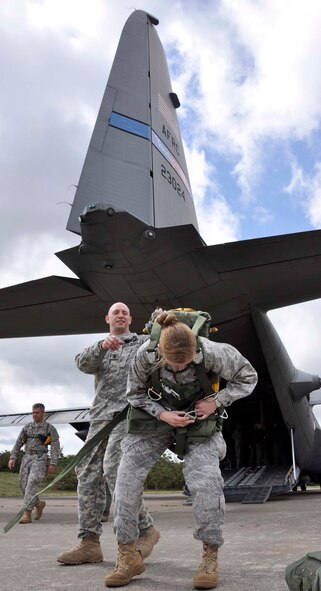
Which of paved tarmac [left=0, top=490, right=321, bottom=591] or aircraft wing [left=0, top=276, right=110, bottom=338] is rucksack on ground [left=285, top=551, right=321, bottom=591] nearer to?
paved tarmac [left=0, top=490, right=321, bottom=591]

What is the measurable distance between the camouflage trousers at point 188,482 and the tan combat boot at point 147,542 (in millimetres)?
479

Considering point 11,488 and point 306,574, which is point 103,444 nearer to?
point 306,574

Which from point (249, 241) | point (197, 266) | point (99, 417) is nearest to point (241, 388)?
point (99, 417)

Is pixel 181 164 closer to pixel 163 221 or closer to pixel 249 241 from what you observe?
pixel 163 221

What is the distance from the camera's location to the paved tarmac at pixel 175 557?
3.02 meters

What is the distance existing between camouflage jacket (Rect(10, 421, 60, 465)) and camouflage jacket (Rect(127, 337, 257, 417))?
18.8 feet

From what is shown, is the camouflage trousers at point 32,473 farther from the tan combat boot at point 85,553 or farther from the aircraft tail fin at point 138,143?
the tan combat boot at point 85,553

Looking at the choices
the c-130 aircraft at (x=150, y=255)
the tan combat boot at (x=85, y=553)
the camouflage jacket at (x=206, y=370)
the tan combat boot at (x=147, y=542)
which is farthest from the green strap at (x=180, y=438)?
the c-130 aircraft at (x=150, y=255)

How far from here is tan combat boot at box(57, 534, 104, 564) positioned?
3729 millimetres

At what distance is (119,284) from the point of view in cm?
876

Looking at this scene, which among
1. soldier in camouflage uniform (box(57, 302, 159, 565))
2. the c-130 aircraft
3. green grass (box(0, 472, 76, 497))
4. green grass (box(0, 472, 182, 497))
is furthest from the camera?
green grass (box(0, 472, 182, 497))

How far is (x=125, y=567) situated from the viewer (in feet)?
10.2

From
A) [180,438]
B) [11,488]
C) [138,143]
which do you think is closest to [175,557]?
[180,438]

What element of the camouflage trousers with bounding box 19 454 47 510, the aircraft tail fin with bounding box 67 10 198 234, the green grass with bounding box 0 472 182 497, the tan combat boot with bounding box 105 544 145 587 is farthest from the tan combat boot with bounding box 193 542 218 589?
the green grass with bounding box 0 472 182 497
